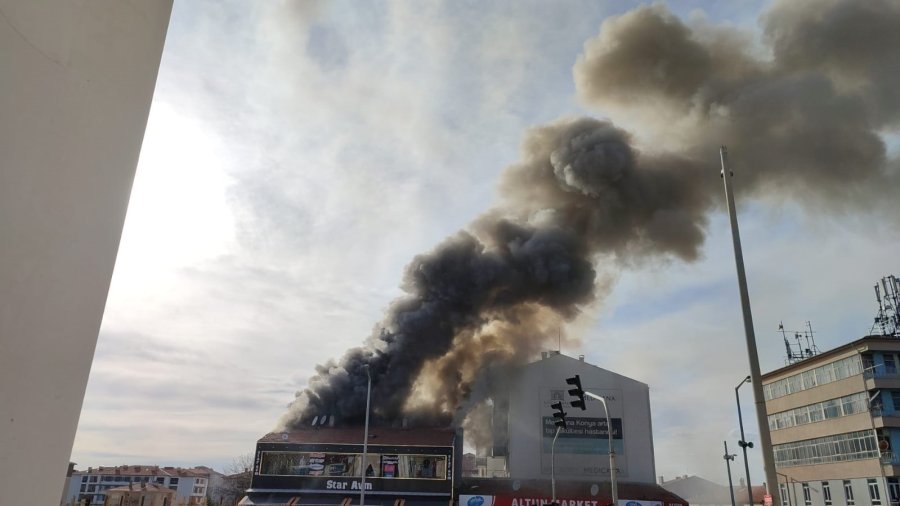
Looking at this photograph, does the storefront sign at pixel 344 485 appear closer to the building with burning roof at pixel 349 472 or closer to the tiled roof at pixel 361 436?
the building with burning roof at pixel 349 472

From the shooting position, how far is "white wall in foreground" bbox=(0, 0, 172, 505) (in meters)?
1.31

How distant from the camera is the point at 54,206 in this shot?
1.43 metres

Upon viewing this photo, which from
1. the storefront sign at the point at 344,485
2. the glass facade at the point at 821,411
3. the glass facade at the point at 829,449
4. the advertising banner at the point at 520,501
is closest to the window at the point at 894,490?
the glass facade at the point at 829,449

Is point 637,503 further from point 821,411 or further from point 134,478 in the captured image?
point 134,478

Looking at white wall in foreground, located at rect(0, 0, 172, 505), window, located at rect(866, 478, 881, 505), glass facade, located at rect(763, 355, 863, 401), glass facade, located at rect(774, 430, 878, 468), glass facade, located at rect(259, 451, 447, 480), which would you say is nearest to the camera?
white wall in foreground, located at rect(0, 0, 172, 505)

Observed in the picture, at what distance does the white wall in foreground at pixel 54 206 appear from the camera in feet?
4.31

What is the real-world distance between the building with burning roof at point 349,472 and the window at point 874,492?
25.0 meters

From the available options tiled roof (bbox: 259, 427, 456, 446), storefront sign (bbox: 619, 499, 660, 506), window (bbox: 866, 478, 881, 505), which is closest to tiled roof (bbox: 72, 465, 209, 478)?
tiled roof (bbox: 259, 427, 456, 446)

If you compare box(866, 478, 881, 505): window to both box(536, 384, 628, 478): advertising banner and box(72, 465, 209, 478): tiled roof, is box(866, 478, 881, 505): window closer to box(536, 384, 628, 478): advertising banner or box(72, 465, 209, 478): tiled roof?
box(536, 384, 628, 478): advertising banner

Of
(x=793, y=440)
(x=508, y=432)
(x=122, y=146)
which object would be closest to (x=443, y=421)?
(x=508, y=432)

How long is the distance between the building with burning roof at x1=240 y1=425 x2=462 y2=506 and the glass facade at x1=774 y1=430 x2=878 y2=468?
82.3 ft

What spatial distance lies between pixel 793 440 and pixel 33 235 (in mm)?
51910

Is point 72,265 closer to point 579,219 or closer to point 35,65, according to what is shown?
point 35,65

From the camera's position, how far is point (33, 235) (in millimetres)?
1365
